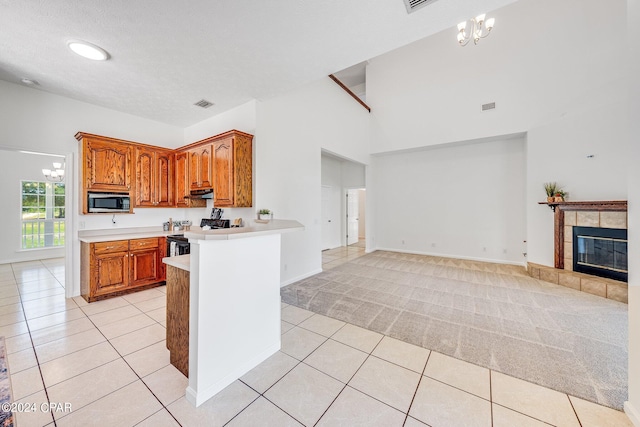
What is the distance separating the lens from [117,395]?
168 centimetres

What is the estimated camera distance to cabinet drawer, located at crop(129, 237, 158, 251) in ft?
12.0

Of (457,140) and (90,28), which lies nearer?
(90,28)

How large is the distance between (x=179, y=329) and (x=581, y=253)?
615 cm

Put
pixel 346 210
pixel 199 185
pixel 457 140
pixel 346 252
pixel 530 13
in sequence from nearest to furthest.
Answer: pixel 199 185
pixel 530 13
pixel 457 140
pixel 346 252
pixel 346 210

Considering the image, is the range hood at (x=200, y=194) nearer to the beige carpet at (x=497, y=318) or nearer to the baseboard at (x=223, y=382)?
the beige carpet at (x=497, y=318)

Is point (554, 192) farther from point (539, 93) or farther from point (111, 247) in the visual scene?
point (111, 247)

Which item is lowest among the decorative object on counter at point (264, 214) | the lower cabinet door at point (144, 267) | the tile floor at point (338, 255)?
the tile floor at point (338, 255)

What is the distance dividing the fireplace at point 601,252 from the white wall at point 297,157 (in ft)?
15.2

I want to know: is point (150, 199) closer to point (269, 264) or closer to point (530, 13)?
point (269, 264)

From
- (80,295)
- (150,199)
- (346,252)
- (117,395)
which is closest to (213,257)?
(117,395)

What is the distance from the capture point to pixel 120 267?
11.7ft

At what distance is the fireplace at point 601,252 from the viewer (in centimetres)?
360

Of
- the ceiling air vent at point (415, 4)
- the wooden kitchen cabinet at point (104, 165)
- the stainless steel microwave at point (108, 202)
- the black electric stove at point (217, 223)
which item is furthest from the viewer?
the black electric stove at point (217, 223)

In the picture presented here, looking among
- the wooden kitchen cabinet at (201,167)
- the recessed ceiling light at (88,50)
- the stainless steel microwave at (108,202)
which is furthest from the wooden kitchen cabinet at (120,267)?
the recessed ceiling light at (88,50)
